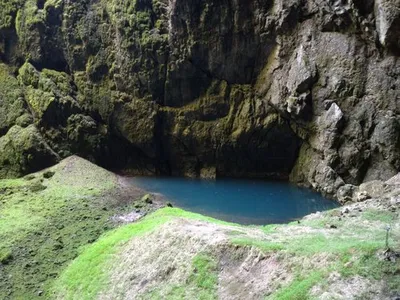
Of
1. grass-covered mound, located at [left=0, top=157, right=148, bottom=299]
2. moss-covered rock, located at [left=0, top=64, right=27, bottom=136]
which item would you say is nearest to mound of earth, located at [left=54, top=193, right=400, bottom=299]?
grass-covered mound, located at [left=0, top=157, right=148, bottom=299]

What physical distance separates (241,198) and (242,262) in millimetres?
16668

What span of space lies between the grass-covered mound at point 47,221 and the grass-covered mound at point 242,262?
1474mm

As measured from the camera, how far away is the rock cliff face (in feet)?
104

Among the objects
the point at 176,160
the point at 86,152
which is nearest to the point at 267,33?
the point at 176,160

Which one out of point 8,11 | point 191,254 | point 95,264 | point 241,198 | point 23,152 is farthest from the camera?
point 8,11

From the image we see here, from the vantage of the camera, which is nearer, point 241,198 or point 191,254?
point 191,254

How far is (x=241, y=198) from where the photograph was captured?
32156mm

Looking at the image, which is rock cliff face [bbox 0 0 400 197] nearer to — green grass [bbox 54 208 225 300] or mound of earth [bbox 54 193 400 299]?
mound of earth [bbox 54 193 400 299]

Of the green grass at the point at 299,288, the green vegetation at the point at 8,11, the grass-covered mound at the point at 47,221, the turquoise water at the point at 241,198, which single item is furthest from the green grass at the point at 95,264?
the green vegetation at the point at 8,11

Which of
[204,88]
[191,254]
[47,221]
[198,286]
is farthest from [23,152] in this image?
[198,286]

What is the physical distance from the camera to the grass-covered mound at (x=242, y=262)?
42.5ft

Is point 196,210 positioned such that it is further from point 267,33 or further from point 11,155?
point 11,155

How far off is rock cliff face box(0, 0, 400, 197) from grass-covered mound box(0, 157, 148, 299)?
6595mm

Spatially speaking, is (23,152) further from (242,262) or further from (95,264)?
(242,262)
